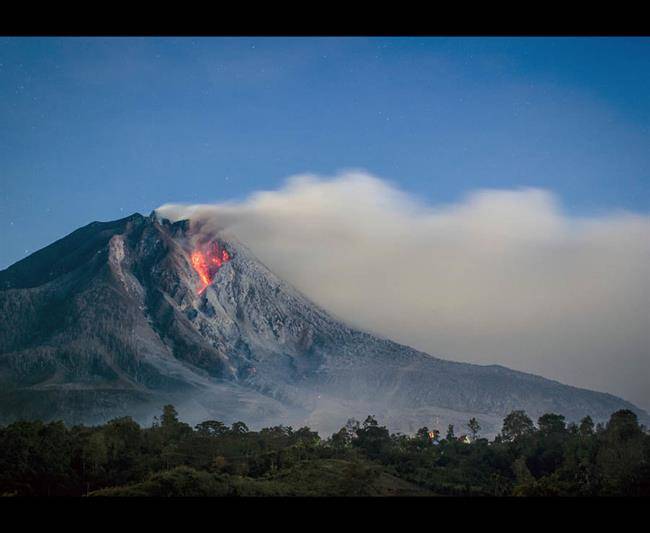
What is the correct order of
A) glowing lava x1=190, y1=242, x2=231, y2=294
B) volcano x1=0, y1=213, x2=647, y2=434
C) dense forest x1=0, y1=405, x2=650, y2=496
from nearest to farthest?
dense forest x1=0, y1=405, x2=650, y2=496, volcano x1=0, y1=213, x2=647, y2=434, glowing lava x1=190, y1=242, x2=231, y2=294

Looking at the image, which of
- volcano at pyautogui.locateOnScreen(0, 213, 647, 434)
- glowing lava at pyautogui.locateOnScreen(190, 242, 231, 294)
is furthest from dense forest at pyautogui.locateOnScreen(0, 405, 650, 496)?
glowing lava at pyautogui.locateOnScreen(190, 242, 231, 294)

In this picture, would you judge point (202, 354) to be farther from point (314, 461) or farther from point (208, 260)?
point (314, 461)

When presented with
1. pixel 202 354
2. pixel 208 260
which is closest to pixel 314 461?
pixel 202 354

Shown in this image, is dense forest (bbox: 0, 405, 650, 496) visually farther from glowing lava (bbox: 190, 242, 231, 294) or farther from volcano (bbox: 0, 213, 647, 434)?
glowing lava (bbox: 190, 242, 231, 294)

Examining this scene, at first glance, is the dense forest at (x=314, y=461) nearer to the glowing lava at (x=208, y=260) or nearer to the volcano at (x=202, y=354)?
the volcano at (x=202, y=354)

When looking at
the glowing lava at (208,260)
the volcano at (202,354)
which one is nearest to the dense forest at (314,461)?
the volcano at (202,354)
